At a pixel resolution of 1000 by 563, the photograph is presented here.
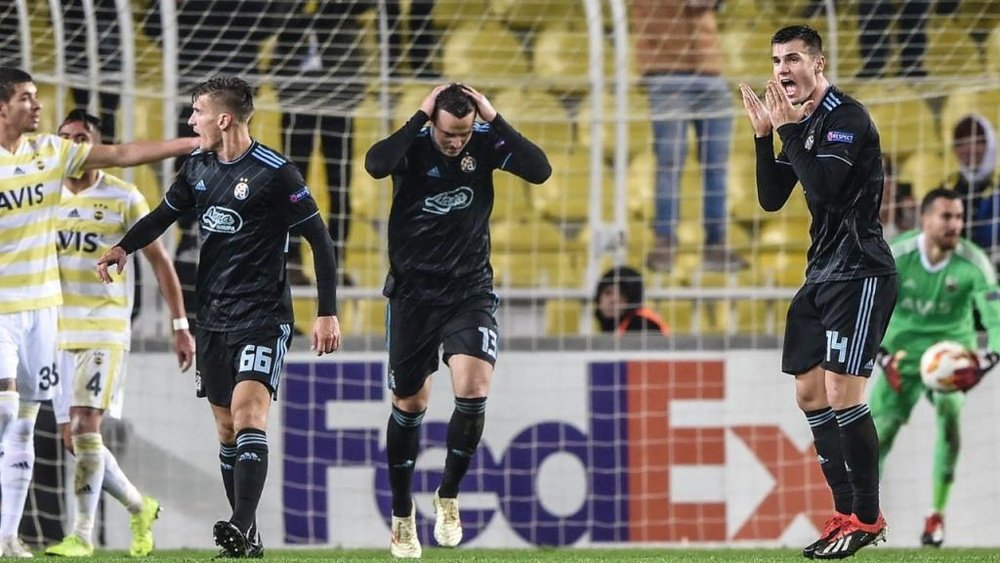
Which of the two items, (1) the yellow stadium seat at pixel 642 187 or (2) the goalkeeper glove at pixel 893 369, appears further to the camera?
(1) the yellow stadium seat at pixel 642 187

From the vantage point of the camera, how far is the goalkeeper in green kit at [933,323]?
10.2 m

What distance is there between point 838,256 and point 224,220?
241cm

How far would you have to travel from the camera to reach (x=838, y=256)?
6895mm

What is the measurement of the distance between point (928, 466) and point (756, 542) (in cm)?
111

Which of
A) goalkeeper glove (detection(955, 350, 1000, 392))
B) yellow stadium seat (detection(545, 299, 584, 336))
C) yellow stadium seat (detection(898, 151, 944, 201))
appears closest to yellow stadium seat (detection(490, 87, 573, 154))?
yellow stadium seat (detection(545, 299, 584, 336))

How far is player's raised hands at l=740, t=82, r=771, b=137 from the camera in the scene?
6891mm

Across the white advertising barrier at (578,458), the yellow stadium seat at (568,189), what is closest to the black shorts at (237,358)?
the white advertising barrier at (578,458)

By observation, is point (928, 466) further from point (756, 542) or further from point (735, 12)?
point (735, 12)

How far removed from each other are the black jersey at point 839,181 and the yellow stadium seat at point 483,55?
17.9 feet

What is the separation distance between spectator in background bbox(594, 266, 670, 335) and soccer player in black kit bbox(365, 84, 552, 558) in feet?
9.57

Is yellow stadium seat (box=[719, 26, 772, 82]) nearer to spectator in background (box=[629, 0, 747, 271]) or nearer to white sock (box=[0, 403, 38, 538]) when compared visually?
spectator in background (box=[629, 0, 747, 271])

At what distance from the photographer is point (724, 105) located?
12.0 meters

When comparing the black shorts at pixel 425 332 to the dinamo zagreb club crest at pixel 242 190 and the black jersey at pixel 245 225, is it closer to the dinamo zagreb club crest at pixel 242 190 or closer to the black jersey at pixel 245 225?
the black jersey at pixel 245 225

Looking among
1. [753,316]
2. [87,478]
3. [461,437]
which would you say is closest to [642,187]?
[753,316]
